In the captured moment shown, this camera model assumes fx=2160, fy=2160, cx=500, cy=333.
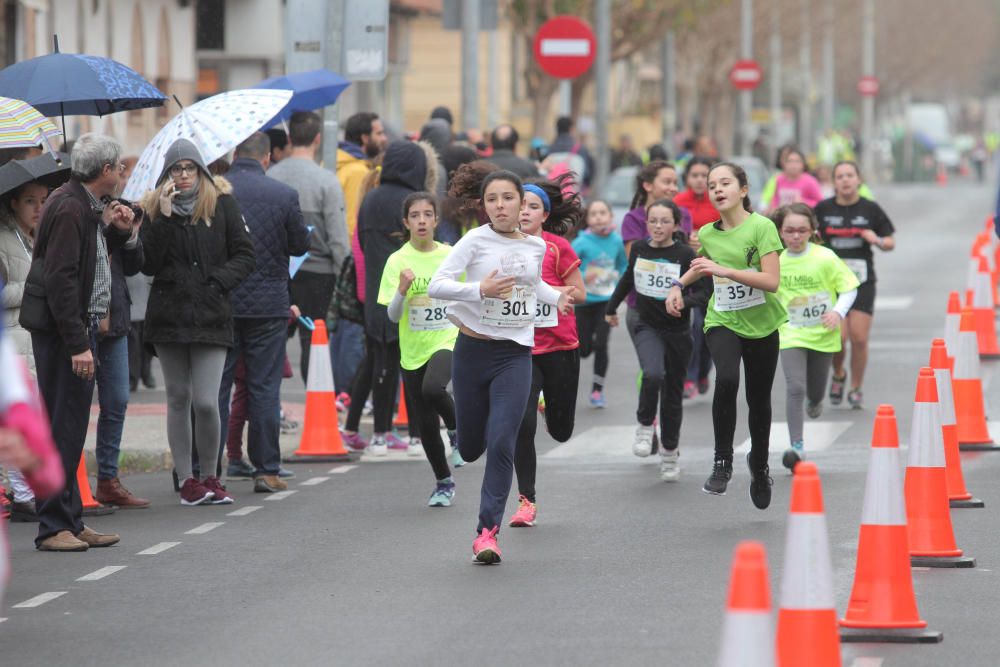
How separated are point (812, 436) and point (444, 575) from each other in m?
5.24

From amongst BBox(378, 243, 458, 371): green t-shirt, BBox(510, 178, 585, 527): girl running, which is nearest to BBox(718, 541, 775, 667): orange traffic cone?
BBox(510, 178, 585, 527): girl running

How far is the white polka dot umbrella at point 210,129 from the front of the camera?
1093 cm

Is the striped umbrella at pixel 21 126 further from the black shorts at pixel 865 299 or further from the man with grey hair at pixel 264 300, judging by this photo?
the black shorts at pixel 865 299

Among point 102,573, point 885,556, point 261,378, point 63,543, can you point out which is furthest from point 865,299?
point 885,556

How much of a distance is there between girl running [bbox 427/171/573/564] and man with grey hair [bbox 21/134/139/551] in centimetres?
163

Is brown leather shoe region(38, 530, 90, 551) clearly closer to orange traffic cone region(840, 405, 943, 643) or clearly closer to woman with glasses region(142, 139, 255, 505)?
woman with glasses region(142, 139, 255, 505)

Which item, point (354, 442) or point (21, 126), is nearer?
point (21, 126)

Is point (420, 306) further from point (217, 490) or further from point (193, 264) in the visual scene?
point (217, 490)

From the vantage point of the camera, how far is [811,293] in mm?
12859

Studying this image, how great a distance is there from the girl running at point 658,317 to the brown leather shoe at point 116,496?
2.80 m

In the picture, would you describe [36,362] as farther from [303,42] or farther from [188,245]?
[303,42]

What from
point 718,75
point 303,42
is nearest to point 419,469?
point 303,42

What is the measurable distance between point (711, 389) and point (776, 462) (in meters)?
4.53

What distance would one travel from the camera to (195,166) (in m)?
10.8
